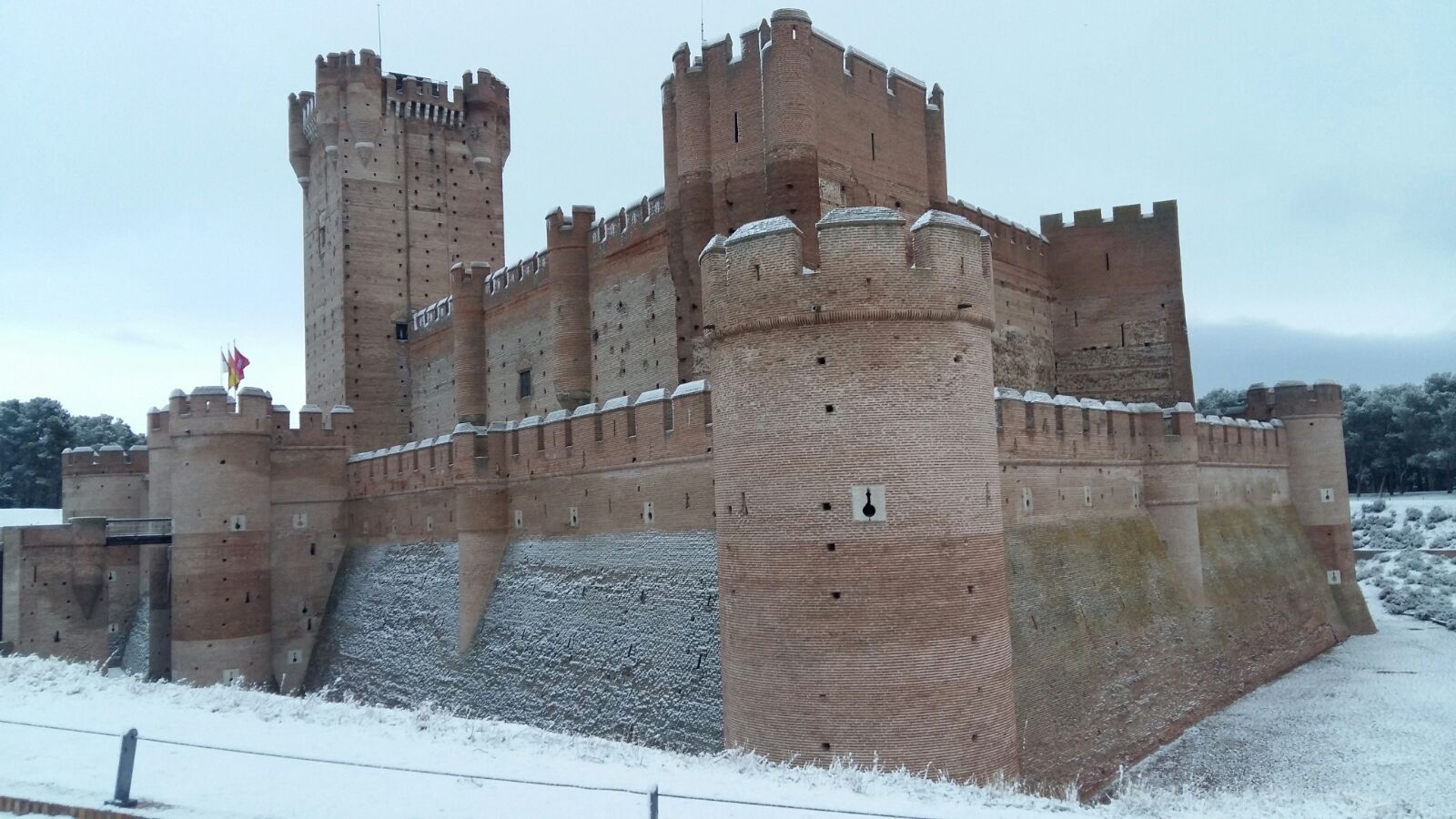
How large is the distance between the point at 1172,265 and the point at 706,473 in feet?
63.1

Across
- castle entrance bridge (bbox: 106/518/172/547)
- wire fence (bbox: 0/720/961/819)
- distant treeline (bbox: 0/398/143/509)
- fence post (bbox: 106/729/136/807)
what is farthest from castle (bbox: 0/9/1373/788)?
distant treeline (bbox: 0/398/143/509)

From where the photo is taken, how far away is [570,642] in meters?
17.7

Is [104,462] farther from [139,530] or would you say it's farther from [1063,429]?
[1063,429]

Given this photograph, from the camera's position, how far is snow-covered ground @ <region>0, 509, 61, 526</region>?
4672cm

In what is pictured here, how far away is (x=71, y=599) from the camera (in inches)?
1070

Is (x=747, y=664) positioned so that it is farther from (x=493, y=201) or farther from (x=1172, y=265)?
(x=493, y=201)

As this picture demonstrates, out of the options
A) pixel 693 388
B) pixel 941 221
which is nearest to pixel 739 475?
pixel 941 221

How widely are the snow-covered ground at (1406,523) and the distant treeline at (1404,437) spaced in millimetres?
3042

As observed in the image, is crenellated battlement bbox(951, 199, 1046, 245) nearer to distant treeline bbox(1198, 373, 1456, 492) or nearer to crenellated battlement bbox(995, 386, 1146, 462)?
crenellated battlement bbox(995, 386, 1146, 462)

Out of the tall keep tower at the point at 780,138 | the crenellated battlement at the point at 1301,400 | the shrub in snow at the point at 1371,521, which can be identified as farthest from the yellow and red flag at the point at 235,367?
the shrub in snow at the point at 1371,521

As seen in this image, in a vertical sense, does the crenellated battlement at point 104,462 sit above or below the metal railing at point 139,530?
above

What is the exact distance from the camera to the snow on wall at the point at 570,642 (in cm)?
1500

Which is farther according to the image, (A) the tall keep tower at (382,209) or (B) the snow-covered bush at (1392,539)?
(B) the snow-covered bush at (1392,539)

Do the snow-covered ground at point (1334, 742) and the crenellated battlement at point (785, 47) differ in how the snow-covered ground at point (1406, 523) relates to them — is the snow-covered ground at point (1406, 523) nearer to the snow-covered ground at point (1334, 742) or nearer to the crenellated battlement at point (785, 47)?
the snow-covered ground at point (1334, 742)
